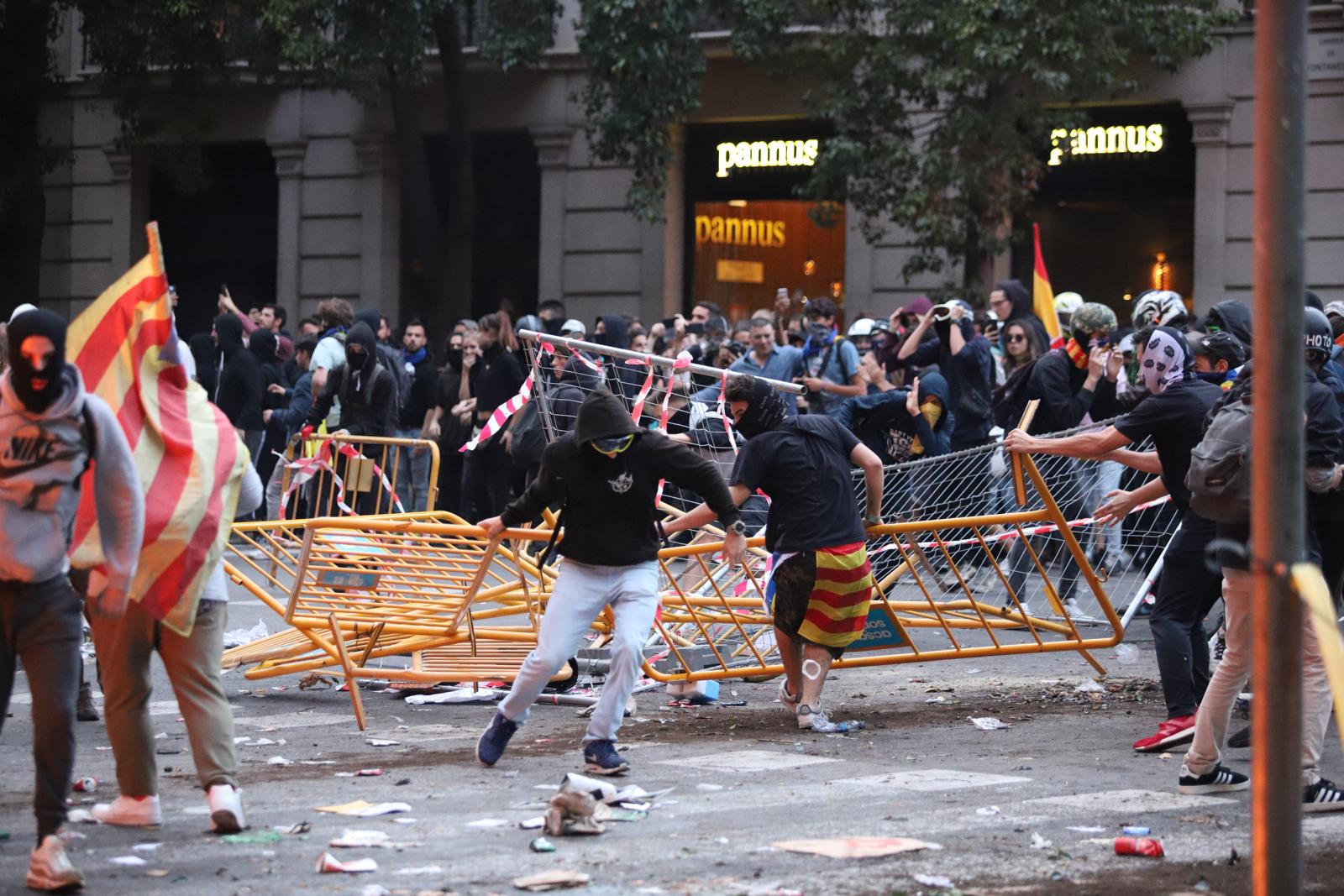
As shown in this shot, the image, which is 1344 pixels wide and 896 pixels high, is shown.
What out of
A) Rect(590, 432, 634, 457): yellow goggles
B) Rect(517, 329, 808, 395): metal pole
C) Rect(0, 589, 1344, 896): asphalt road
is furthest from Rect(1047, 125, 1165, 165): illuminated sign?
Rect(590, 432, 634, 457): yellow goggles

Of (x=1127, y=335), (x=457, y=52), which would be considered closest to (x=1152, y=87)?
(x=457, y=52)

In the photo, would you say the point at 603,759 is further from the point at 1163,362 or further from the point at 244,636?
the point at 244,636

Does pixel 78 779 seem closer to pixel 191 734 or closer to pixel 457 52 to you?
pixel 191 734

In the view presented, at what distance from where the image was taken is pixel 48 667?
555 cm

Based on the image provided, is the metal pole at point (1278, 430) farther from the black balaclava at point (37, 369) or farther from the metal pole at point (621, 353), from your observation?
the metal pole at point (621, 353)

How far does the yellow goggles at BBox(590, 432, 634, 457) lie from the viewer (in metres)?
7.50

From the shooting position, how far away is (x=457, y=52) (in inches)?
941

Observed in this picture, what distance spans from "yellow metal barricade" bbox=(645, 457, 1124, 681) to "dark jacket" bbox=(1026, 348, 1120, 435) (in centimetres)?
248

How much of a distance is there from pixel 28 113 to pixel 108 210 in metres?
4.02

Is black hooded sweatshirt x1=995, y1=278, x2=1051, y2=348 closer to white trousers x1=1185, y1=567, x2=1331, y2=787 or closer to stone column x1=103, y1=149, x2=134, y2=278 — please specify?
white trousers x1=1185, y1=567, x2=1331, y2=787

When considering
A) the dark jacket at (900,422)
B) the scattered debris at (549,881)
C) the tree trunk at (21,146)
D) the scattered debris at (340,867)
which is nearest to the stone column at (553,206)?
the tree trunk at (21,146)

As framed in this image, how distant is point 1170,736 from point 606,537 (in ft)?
8.14

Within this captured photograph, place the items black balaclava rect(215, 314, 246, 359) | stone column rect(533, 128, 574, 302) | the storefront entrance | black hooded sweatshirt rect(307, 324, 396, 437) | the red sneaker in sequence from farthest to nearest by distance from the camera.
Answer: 1. stone column rect(533, 128, 574, 302)
2. the storefront entrance
3. black balaclava rect(215, 314, 246, 359)
4. black hooded sweatshirt rect(307, 324, 396, 437)
5. the red sneaker

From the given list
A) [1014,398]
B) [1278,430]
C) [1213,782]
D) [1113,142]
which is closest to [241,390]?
[1014,398]
